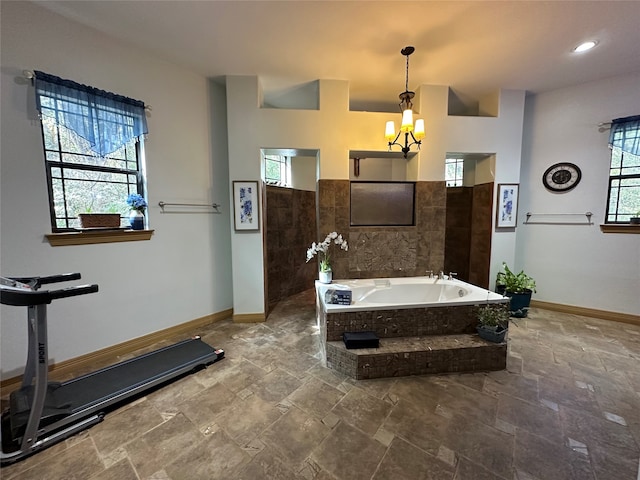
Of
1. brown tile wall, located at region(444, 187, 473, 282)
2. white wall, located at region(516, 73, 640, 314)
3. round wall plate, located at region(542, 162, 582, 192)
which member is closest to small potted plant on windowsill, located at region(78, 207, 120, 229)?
brown tile wall, located at region(444, 187, 473, 282)

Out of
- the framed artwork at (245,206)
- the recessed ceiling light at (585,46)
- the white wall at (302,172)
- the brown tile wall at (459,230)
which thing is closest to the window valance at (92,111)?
the framed artwork at (245,206)

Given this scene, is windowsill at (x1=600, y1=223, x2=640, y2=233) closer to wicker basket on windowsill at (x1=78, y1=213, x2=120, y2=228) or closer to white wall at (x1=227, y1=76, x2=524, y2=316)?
white wall at (x1=227, y1=76, x2=524, y2=316)

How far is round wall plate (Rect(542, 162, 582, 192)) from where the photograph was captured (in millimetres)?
3582

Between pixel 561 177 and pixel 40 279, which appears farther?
pixel 561 177

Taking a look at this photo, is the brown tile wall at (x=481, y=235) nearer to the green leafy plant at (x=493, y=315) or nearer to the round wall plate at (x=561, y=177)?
the round wall plate at (x=561, y=177)

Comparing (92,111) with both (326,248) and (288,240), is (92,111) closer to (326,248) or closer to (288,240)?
(326,248)

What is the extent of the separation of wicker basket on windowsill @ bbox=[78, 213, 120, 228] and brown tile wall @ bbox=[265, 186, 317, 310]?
200cm

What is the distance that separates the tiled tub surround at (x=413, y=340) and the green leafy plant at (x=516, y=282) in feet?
4.16

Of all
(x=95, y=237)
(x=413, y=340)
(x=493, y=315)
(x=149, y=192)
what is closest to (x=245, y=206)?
(x=149, y=192)

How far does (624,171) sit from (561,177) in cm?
60

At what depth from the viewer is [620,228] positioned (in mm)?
3311

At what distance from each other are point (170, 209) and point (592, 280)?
18.6 ft

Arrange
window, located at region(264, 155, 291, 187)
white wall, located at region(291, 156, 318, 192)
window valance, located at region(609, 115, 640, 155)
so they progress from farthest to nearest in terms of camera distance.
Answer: white wall, located at region(291, 156, 318, 192)
window, located at region(264, 155, 291, 187)
window valance, located at region(609, 115, 640, 155)

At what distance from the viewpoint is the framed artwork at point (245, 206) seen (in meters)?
3.28
